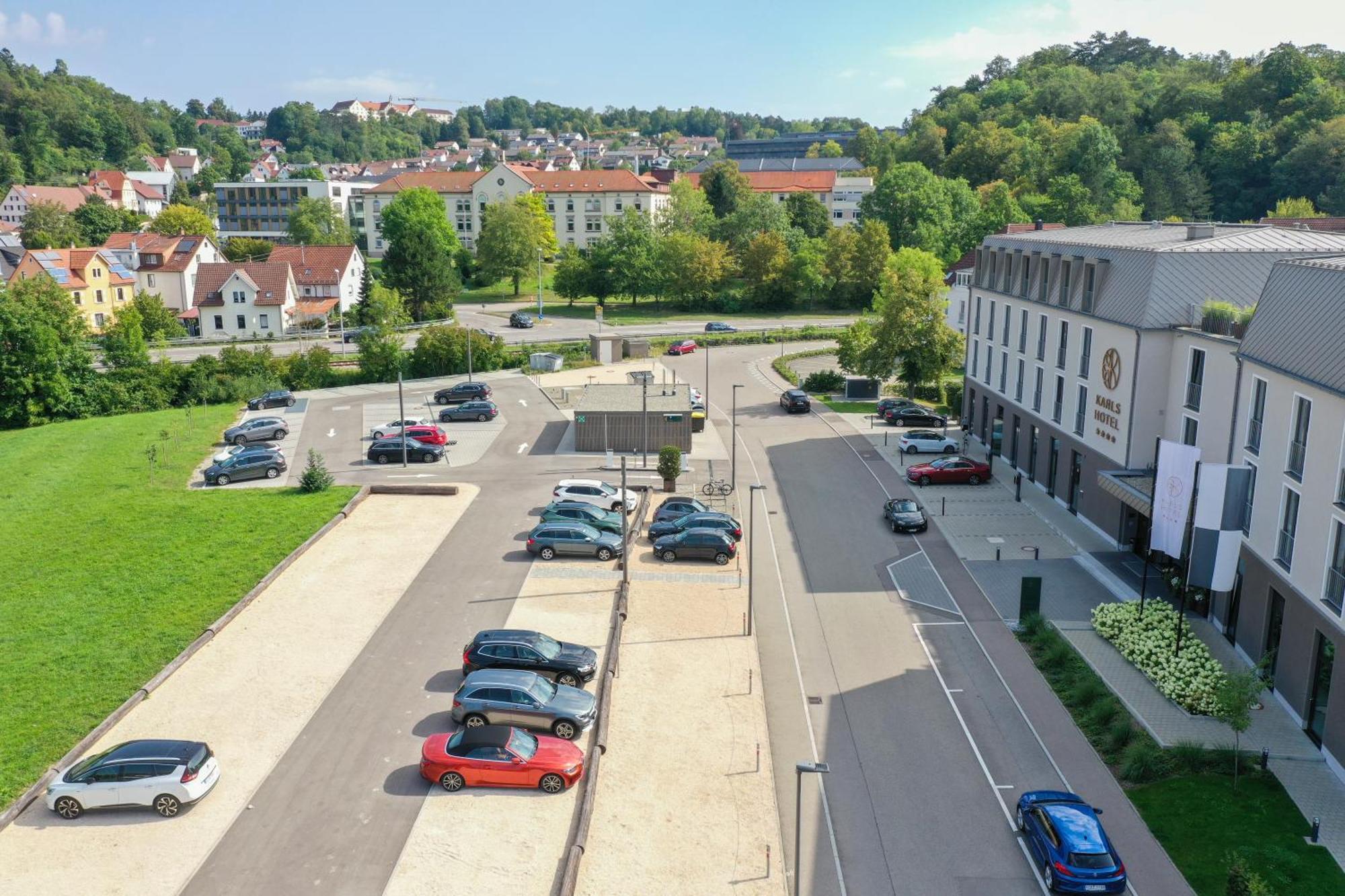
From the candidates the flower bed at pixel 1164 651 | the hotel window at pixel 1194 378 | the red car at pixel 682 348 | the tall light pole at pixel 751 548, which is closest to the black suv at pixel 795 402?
the tall light pole at pixel 751 548

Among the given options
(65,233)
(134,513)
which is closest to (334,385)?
(134,513)

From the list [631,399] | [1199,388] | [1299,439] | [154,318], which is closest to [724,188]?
[154,318]

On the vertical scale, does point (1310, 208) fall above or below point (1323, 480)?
above

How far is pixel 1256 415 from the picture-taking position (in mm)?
27844

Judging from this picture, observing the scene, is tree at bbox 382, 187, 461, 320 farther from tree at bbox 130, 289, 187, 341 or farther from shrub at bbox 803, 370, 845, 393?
shrub at bbox 803, 370, 845, 393

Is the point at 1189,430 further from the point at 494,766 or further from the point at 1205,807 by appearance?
the point at 494,766

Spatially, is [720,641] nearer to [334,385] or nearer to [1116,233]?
[1116,233]

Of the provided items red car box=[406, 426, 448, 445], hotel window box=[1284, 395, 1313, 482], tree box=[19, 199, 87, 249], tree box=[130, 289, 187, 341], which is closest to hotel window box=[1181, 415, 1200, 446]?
hotel window box=[1284, 395, 1313, 482]

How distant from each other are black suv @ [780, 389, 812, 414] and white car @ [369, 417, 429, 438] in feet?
70.0

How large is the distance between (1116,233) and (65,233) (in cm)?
12035

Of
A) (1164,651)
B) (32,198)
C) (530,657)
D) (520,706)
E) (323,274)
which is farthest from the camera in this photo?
(32,198)

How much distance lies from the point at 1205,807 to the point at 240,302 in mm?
86997

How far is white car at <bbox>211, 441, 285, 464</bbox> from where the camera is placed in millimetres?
47875

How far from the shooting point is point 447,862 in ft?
63.6
